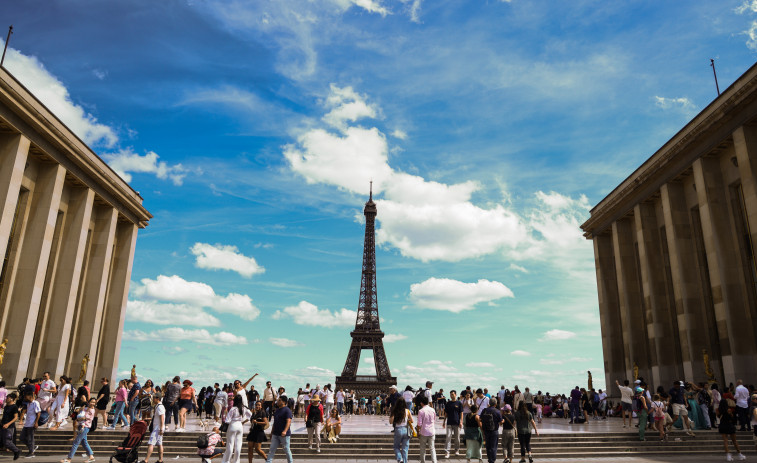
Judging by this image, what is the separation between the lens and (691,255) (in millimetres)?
33156

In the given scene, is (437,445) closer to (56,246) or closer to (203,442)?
(203,442)

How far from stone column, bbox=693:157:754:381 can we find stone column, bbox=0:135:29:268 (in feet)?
122

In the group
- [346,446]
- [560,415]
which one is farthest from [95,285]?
[560,415]

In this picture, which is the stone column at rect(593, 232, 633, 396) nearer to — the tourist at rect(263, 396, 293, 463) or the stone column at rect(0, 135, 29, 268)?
the tourist at rect(263, 396, 293, 463)

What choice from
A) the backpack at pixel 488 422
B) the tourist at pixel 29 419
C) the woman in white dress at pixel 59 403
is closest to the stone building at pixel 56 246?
the woman in white dress at pixel 59 403

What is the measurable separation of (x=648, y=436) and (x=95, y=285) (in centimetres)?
3560

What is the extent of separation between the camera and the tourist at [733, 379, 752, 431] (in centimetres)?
1934

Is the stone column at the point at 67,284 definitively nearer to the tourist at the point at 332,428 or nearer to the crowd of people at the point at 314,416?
the crowd of people at the point at 314,416

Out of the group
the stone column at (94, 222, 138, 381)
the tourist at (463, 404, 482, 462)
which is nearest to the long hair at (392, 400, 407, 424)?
the tourist at (463, 404, 482, 462)

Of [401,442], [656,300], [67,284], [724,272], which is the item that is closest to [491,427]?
[401,442]

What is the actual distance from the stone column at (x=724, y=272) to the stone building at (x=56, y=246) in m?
37.2

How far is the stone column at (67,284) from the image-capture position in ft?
106

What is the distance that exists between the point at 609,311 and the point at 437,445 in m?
29.4

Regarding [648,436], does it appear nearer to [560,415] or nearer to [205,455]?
[205,455]
